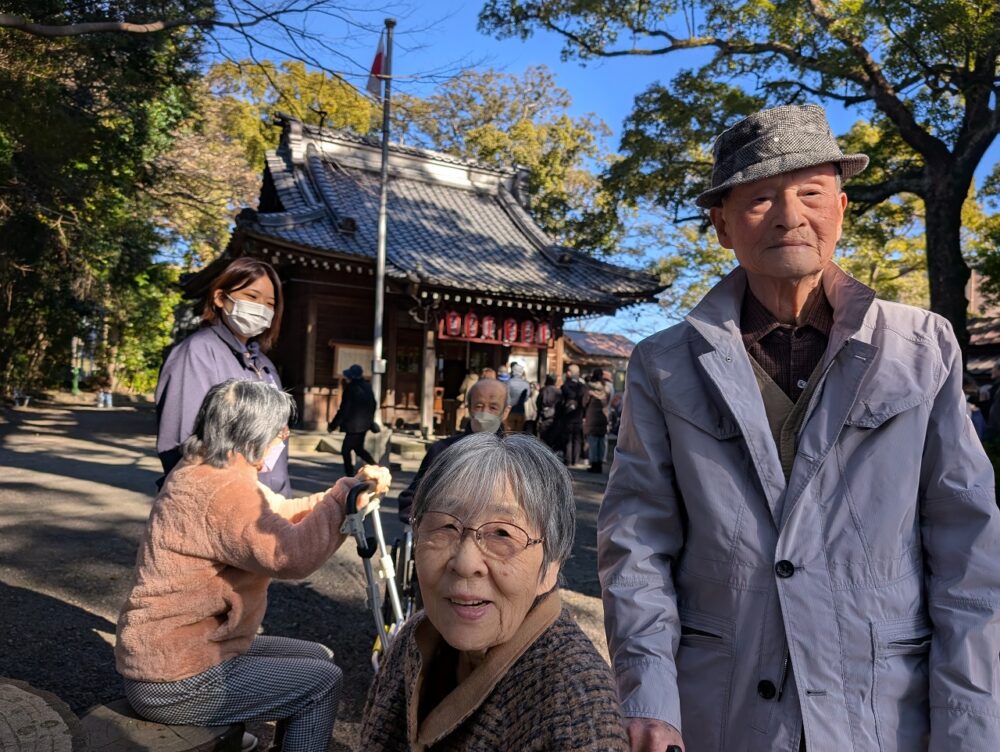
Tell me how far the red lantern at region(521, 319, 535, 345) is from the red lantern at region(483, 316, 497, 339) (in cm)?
68

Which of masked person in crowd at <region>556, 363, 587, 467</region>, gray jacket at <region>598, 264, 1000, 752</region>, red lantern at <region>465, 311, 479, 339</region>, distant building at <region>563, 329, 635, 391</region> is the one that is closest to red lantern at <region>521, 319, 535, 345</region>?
red lantern at <region>465, 311, 479, 339</region>

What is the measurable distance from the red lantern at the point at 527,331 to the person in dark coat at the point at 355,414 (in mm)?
7116

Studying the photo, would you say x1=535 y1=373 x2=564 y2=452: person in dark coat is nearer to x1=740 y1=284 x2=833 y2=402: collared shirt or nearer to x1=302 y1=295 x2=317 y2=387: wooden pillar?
x1=302 y1=295 x2=317 y2=387: wooden pillar

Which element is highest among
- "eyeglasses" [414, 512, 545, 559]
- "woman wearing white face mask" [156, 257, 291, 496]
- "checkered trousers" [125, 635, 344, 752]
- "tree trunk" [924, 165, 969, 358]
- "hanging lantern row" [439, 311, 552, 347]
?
"tree trunk" [924, 165, 969, 358]

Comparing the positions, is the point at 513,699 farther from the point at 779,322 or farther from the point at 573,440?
the point at 573,440

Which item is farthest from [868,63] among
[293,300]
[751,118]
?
[293,300]

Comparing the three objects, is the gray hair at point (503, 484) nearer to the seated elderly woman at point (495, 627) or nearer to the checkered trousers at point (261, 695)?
the seated elderly woman at point (495, 627)

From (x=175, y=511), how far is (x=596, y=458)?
9.90 meters

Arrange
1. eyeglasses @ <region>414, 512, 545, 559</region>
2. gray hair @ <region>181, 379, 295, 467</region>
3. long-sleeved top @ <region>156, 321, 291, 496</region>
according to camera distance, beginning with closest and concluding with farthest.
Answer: eyeglasses @ <region>414, 512, 545, 559</region> < gray hair @ <region>181, 379, 295, 467</region> < long-sleeved top @ <region>156, 321, 291, 496</region>

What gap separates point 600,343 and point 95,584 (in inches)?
1258

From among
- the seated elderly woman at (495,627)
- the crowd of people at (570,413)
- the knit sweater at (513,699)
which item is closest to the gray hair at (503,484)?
the seated elderly woman at (495,627)

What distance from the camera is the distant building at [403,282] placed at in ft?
47.2

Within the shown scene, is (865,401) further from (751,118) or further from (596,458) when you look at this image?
(596,458)

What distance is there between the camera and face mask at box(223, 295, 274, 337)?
131 inches
